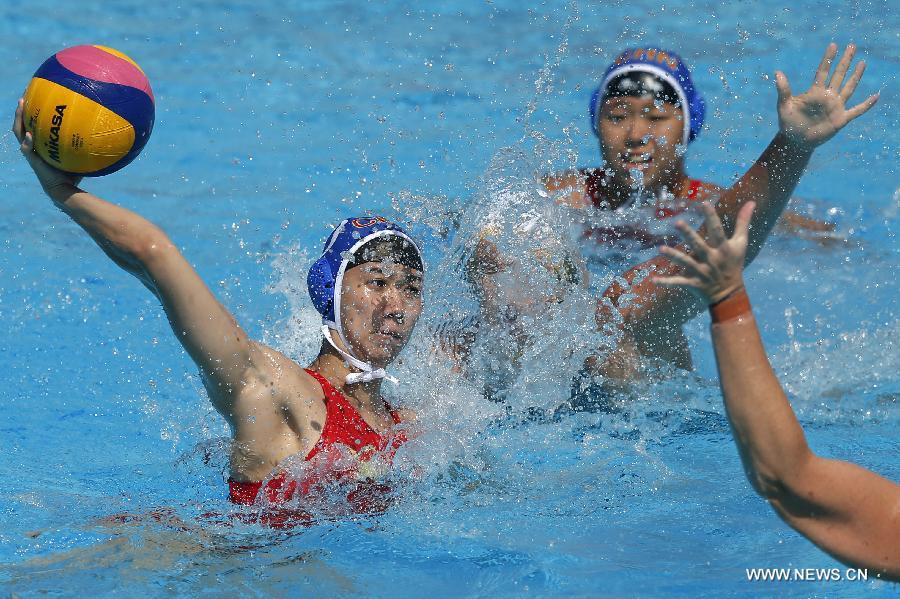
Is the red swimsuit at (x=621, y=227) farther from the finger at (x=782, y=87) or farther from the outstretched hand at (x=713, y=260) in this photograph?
the outstretched hand at (x=713, y=260)

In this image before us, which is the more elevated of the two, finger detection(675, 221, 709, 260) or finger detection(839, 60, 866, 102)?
finger detection(839, 60, 866, 102)

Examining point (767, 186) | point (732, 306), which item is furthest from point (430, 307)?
point (732, 306)

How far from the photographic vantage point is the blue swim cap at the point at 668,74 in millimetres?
4855

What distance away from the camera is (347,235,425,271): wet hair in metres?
3.58

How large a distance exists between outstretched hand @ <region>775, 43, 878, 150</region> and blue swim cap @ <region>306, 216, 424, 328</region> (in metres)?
1.34

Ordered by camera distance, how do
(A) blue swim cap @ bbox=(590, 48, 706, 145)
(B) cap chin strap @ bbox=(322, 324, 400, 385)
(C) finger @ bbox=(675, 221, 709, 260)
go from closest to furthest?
(C) finger @ bbox=(675, 221, 709, 260), (B) cap chin strap @ bbox=(322, 324, 400, 385), (A) blue swim cap @ bbox=(590, 48, 706, 145)

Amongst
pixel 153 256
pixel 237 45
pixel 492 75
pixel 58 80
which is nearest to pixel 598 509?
pixel 153 256

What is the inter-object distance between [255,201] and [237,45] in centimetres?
255

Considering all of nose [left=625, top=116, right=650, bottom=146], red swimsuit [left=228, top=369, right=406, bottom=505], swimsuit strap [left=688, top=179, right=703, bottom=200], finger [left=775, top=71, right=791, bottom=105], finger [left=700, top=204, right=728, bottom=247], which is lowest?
red swimsuit [left=228, top=369, right=406, bottom=505]

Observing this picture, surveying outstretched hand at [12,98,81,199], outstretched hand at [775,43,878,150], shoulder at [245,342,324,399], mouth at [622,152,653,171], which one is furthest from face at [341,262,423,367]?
mouth at [622,152,653,171]

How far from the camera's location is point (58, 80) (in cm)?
302

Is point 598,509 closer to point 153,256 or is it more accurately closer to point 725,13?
point 153,256

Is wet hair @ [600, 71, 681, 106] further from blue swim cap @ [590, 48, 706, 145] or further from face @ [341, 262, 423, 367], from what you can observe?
face @ [341, 262, 423, 367]

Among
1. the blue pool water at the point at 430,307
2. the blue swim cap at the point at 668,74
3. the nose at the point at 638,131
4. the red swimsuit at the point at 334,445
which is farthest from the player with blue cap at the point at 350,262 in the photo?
the blue swim cap at the point at 668,74
